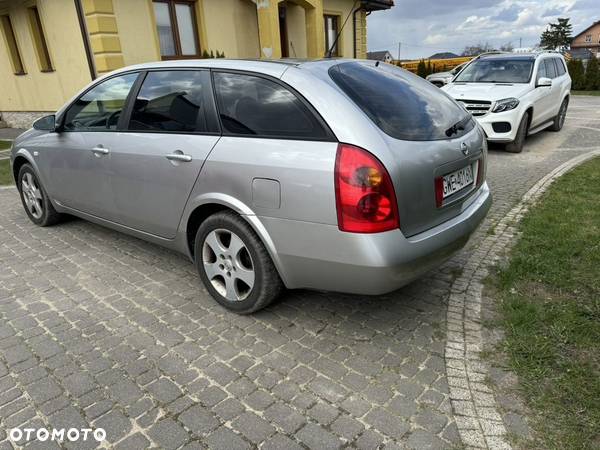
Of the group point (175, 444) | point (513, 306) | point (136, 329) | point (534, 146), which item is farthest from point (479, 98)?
point (175, 444)

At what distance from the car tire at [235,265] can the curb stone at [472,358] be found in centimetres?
118

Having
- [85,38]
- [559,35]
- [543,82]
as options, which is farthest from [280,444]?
[559,35]

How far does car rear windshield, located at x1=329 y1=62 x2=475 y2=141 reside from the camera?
2.71 meters

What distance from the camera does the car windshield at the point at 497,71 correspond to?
9.01 metres

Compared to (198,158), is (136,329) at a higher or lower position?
lower

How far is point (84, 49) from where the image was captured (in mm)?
11344

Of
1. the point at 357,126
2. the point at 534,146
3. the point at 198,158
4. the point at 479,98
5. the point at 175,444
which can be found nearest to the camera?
the point at 175,444

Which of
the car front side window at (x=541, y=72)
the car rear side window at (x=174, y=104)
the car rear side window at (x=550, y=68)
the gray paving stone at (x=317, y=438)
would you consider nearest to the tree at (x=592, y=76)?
the car rear side window at (x=550, y=68)

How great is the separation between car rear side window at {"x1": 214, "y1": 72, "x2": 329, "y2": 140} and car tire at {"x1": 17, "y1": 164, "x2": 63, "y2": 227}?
2.82 m

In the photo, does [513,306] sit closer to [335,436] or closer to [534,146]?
[335,436]

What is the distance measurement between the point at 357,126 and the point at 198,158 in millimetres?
1128

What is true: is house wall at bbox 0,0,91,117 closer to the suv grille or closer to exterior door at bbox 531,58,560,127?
the suv grille

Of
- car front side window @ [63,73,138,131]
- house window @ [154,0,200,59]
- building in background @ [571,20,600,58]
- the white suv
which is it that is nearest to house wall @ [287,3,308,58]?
house window @ [154,0,200,59]

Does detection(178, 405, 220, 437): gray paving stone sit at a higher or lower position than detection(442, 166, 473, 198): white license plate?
lower
